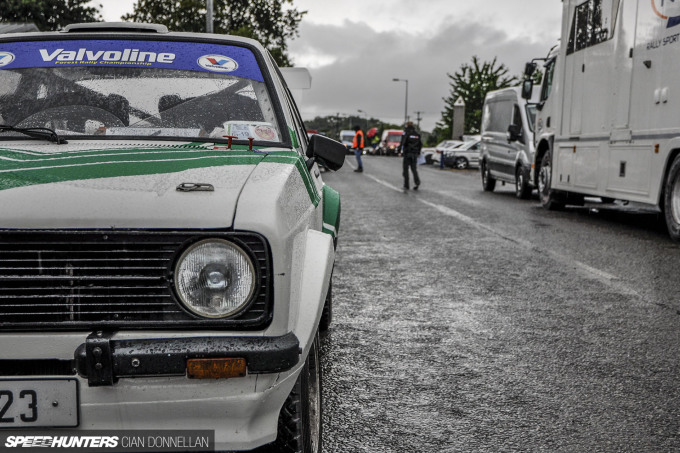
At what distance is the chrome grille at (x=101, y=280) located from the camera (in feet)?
7.34

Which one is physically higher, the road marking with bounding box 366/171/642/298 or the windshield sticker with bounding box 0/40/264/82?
the windshield sticker with bounding box 0/40/264/82

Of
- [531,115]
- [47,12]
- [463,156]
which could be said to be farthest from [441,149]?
[531,115]

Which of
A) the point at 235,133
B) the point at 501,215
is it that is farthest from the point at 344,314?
the point at 501,215

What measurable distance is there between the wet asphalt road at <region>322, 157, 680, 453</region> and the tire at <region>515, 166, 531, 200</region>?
309 inches

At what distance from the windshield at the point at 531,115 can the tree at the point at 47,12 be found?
15.4 m

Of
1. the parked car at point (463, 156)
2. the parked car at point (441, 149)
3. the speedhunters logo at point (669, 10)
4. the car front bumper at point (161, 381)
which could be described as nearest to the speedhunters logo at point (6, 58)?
the car front bumper at point (161, 381)

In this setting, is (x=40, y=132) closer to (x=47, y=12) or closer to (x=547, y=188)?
(x=547, y=188)

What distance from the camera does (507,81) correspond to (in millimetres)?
68125

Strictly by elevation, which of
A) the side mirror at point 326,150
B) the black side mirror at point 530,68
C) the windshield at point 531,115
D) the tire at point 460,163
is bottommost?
the tire at point 460,163

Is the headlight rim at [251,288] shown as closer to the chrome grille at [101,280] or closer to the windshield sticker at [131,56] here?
the chrome grille at [101,280]

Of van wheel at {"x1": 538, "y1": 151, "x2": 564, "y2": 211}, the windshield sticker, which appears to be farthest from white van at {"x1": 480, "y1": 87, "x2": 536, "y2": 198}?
the windshield sticker

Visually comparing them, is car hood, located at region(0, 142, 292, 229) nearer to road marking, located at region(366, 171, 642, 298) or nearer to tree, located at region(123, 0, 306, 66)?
road marking, located at region(366, 171, 642, 298)

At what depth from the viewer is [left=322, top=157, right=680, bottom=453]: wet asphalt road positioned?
344 cm

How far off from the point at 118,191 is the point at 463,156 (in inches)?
1509
